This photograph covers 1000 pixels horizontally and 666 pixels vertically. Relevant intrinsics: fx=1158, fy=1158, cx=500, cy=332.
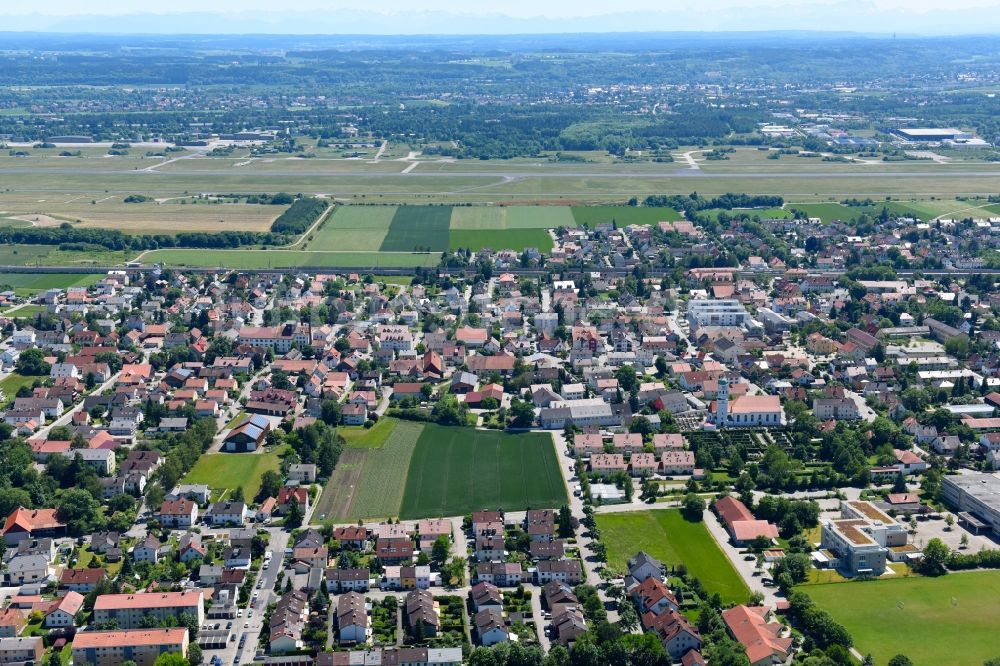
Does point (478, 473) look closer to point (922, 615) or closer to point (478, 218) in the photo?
point (922, 615)

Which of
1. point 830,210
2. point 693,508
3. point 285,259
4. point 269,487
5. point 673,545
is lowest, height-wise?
point 830,210

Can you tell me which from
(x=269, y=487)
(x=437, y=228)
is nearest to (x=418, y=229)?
(x=437, y=228)

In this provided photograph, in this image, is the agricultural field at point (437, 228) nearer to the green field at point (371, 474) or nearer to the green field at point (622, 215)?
the green field at point (622, 215)

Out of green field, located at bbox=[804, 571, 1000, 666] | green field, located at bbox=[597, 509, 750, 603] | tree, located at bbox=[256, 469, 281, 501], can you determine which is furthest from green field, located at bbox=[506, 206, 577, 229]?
green field, located at bbox=[804, 571, 1000, 666]

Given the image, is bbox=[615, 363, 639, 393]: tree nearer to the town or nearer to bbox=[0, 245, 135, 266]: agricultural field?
the town

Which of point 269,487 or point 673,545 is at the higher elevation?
point 269,487

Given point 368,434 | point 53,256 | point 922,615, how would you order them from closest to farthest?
point 922,615 < point 368,434 < point 53,256

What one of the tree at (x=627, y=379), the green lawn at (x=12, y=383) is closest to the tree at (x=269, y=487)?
the green lawn at (x=12, y=383)
